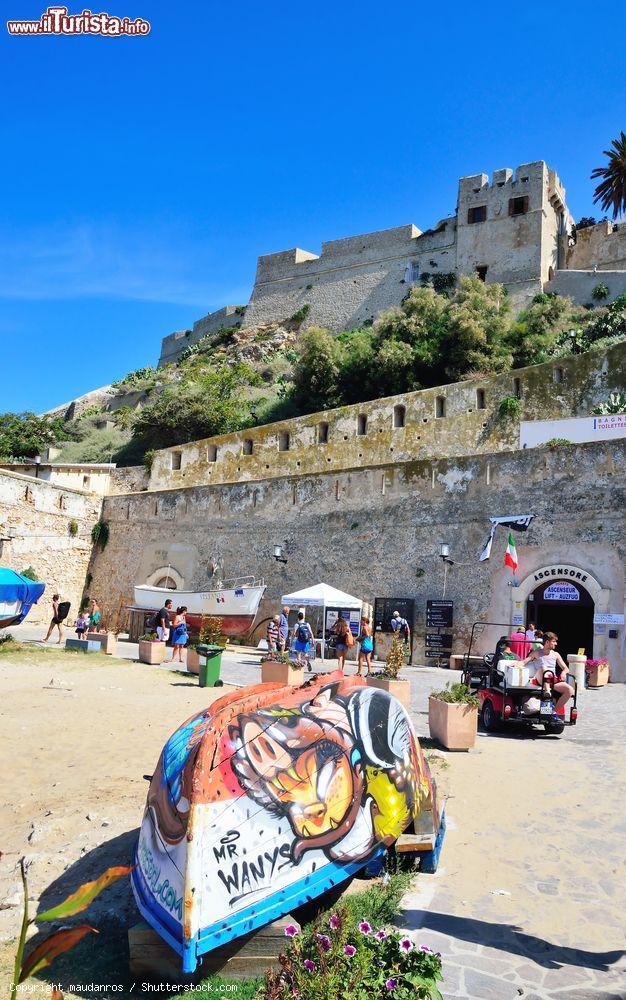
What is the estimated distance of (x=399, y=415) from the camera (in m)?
26.2

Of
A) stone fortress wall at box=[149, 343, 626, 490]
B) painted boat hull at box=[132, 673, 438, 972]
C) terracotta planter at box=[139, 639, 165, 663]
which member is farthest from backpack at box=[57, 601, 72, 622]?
painted boat hull at box=[132, 673, 438, 972]

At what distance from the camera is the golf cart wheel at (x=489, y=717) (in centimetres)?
946

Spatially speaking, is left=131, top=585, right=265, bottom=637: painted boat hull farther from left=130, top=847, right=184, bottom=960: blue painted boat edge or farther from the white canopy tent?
left=130, top=847, right=184, bottom=960: blue painted boat edge

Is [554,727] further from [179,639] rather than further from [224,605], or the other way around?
[224,605]

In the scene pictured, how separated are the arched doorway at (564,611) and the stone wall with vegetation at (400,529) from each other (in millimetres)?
526

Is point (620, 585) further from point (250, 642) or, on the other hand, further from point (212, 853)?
point (212, 853)

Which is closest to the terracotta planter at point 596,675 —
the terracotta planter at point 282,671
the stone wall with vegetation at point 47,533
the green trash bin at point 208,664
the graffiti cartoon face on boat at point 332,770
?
the terracotta planter at point 282,671

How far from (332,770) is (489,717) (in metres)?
6.25

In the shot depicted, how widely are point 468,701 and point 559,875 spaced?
3500mm

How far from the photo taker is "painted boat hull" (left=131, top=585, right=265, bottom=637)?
66.2 feet

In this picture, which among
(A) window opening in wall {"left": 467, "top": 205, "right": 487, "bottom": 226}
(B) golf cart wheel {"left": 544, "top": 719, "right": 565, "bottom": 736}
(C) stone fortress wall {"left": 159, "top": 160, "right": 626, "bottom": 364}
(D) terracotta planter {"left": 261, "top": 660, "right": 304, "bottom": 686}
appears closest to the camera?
(B) golf cart wheel {"left": 544, "top": 719, "right": 565, "bottom": 736}

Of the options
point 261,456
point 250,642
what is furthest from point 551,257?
point 250,642

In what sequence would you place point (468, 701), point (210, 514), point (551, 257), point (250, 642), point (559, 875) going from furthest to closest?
point (551, 257)
point (210, 514)
point (250, 642)
point (468, 701)
point (559, 875)

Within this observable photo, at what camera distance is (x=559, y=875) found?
4.80 m
